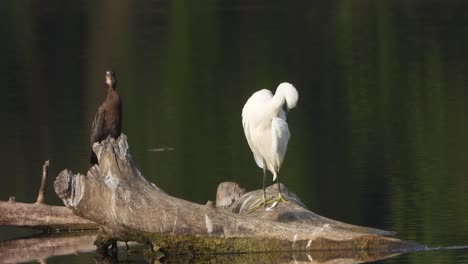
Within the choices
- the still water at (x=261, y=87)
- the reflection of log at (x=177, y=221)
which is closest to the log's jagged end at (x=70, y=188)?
the reflection of log at (x=177, y=221)

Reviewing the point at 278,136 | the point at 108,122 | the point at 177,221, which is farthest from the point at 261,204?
the point at 108,122

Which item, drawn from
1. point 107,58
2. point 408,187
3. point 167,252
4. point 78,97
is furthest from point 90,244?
point 107,58

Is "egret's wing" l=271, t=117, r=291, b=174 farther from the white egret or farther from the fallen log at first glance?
the fallen log

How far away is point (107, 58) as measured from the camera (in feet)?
126

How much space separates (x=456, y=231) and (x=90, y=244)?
357 cm

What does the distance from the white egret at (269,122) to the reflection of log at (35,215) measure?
2040 mm

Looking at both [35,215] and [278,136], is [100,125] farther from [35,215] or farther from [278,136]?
[278,136]

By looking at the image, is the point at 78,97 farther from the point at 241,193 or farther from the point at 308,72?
the point at 241,193

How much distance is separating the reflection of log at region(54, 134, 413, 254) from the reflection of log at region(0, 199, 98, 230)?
4.27 feet

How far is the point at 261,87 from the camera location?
3022 centimetres

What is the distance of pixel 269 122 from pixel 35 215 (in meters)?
2.56

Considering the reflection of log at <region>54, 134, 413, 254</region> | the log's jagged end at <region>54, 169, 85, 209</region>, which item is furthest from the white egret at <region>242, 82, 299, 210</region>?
the log's jagged end at <region>54, 169, 85, 209</region>

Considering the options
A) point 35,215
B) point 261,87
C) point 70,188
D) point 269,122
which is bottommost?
point 35,215

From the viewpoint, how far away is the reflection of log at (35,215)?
15.8 m
